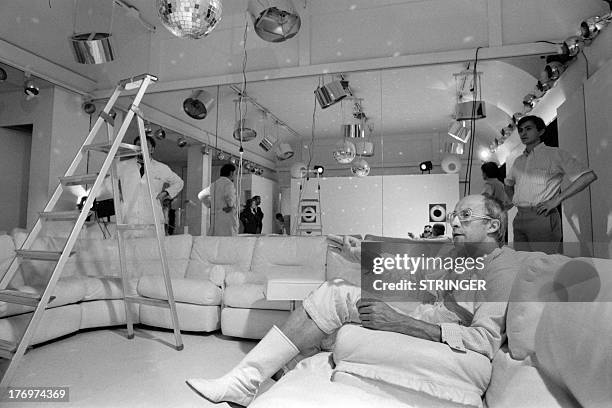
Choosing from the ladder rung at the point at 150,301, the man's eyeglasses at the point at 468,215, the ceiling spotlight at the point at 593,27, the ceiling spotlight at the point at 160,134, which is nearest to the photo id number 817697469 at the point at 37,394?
the ladder rung at the point at 150,301

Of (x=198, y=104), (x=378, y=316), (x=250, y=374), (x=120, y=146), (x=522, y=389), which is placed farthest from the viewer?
(x=198, y=104)

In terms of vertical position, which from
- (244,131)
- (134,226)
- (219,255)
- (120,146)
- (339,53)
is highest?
(339,53)

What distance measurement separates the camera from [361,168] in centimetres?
415

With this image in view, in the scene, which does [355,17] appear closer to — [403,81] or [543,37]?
[403,81]

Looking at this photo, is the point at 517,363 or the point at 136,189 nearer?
the point at 517,363

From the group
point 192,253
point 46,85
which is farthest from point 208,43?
point 192,253

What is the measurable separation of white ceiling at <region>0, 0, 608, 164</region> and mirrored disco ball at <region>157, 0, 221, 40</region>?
7.15 ft

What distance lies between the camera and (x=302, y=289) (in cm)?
207

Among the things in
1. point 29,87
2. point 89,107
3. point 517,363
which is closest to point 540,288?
point 517,363

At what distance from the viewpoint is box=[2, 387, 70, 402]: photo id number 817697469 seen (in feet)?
5.90

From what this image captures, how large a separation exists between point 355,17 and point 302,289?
342 cm

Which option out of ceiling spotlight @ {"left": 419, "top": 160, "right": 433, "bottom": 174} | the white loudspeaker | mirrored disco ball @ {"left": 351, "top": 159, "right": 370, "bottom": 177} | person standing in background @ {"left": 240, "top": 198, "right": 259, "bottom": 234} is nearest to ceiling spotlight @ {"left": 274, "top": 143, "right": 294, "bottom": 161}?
person standing in background @ {"left": 240, "top": 198, "right": 259, "bottom": 234}

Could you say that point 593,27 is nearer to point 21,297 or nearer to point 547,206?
point 547,206

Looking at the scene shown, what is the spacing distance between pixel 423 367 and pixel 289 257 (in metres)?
2.32
